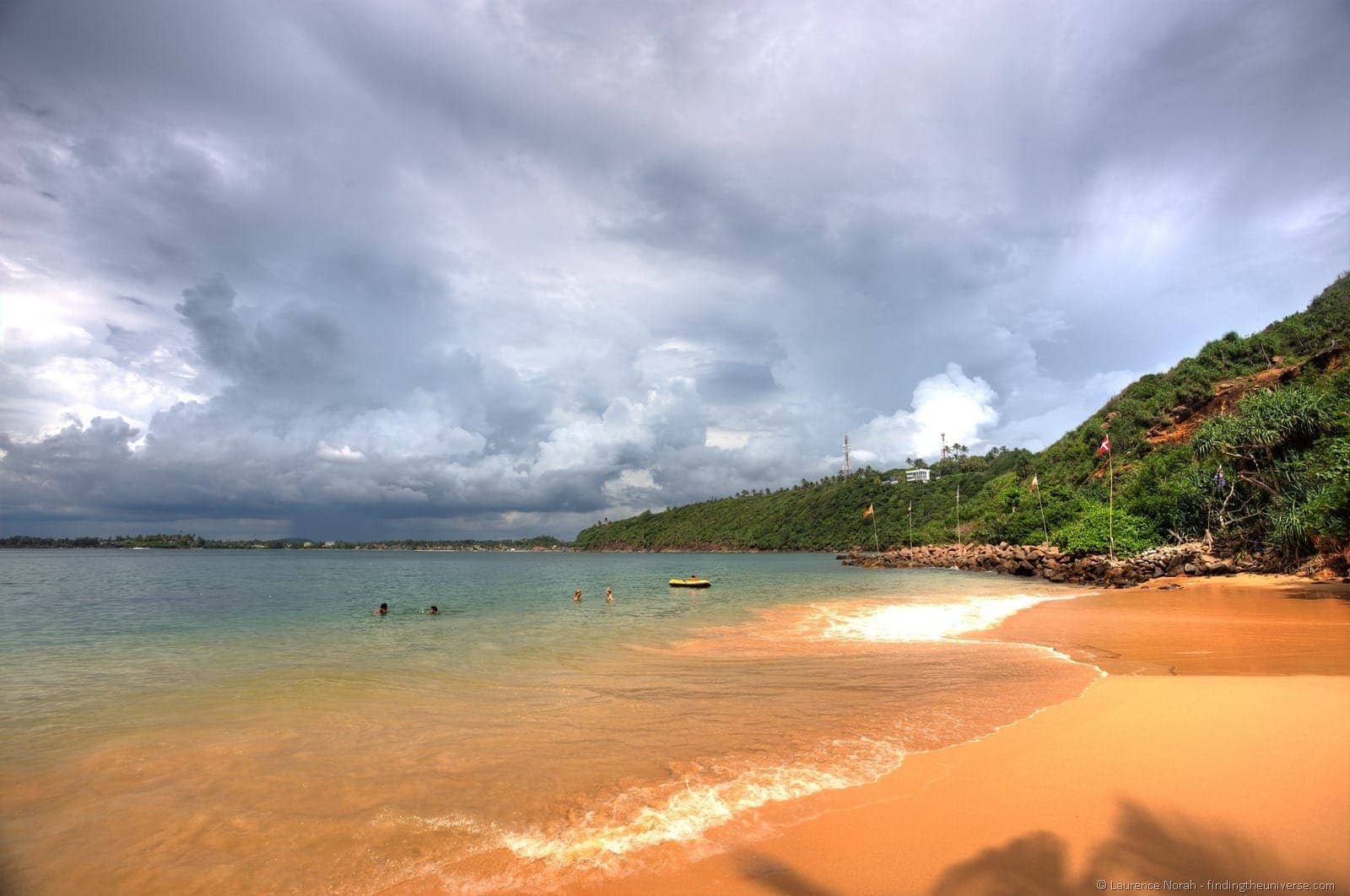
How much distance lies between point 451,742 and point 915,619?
16.6 metres

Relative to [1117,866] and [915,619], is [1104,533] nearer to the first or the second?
[915,619]

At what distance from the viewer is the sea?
5.14 m

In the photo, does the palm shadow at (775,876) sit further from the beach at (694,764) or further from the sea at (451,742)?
the sea at (451,742)

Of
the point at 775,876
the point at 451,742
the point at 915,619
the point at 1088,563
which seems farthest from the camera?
the point at 1088,563

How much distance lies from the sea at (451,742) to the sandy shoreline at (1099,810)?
0.51 metres

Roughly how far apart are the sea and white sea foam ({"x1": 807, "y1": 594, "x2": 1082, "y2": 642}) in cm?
24

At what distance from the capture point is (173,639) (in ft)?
61.2

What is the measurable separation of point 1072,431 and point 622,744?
82.2m

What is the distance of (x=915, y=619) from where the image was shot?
2009cm

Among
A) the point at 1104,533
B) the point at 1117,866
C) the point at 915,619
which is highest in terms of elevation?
the point at 1104,533

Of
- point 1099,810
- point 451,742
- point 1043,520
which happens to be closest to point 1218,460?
point 1043,520

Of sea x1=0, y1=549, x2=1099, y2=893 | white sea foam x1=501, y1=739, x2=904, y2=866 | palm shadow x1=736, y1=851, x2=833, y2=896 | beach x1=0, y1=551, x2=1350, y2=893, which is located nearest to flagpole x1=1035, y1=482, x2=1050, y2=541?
beach x1=0, y1=551, x2=1350, y2=893

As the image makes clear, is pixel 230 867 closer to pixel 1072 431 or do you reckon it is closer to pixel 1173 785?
pixel 1173 785

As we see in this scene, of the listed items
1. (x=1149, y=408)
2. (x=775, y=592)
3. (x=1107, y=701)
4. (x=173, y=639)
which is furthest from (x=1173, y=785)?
(x=1149, y=408)
